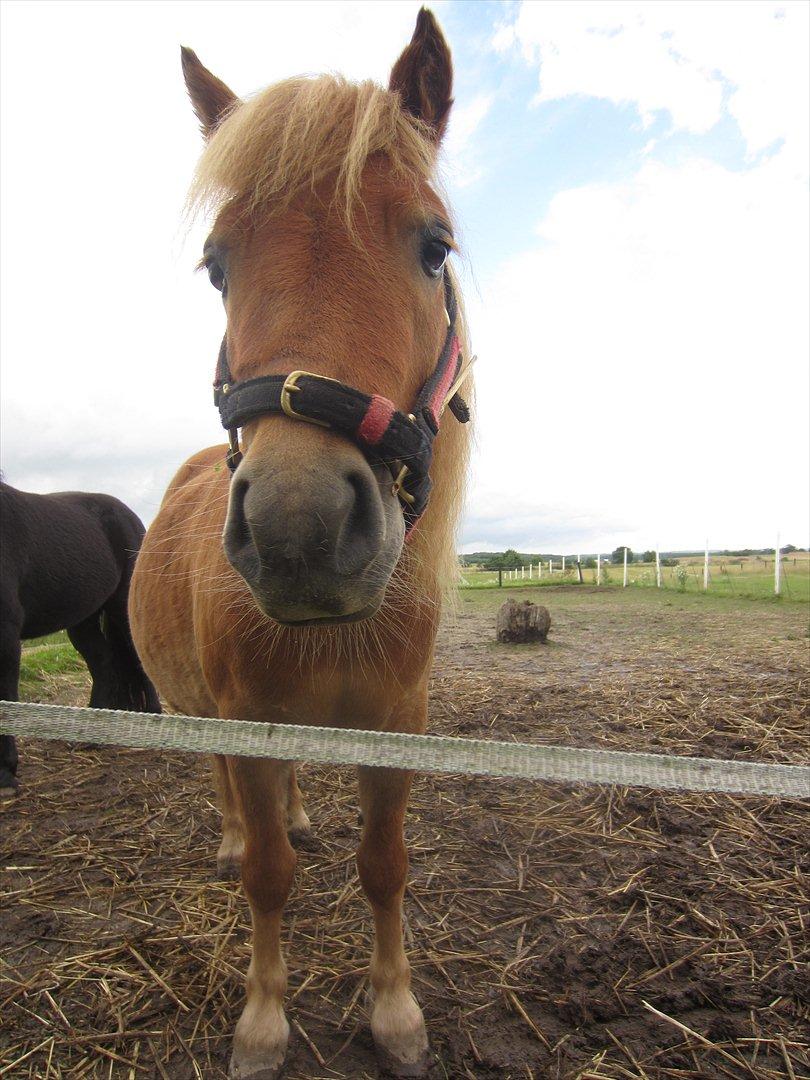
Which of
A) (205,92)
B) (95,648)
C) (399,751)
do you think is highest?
(205,92)

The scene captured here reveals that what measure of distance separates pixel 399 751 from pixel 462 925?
6.05ft

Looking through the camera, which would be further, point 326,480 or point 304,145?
point 304,145

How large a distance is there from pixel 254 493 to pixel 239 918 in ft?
7.93

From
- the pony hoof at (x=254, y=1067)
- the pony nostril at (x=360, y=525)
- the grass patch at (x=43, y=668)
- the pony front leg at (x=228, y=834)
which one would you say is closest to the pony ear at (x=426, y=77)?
the pony nostril at (x=360, y=525)

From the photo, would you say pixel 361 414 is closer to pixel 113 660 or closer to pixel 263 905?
pixel 263 905

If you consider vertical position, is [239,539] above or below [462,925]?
above

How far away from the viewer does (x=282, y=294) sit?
4.82 ft

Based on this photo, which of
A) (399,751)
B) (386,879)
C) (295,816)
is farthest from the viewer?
(295,816)

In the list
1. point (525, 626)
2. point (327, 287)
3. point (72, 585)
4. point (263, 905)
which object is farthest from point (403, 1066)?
Result: point (525, 626)

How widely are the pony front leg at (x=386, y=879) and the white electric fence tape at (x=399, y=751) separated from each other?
92 cm

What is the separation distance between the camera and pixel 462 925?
266 cm

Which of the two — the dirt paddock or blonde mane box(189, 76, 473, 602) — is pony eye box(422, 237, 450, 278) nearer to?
blonde mane box(189, 76, 473, 602)

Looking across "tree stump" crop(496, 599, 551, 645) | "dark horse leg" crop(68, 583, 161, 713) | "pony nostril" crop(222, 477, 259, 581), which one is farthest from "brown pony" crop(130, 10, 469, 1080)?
"tree stump" crop(496, 599, 551, 645)

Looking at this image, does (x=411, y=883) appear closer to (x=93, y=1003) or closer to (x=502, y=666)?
(x=93, y=1003)
